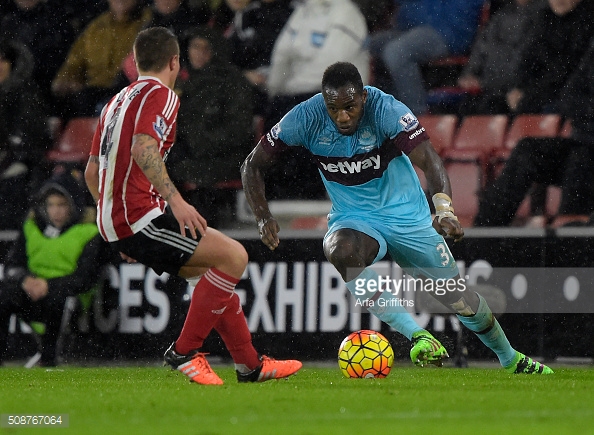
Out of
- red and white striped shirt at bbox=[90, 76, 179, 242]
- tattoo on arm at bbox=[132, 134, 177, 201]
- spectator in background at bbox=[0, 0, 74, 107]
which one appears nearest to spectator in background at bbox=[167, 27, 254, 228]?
spectator in background at bbox=[0, 0, 74, 107]

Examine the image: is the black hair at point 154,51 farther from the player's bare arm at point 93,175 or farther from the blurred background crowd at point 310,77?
the blurred background crowd at point 310,77

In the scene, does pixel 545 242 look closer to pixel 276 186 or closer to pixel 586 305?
pixel 586 305

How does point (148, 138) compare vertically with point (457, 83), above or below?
below

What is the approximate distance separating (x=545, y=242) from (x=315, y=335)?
6.31 ft

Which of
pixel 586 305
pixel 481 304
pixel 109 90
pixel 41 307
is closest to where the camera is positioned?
pixel 481 304

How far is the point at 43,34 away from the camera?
11.3 m

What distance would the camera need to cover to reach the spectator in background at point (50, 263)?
906 centimetres

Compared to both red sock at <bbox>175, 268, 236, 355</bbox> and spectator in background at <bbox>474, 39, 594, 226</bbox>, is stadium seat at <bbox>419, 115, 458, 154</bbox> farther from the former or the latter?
red sock at <bbox>175, 268, 236, 355</bbox>

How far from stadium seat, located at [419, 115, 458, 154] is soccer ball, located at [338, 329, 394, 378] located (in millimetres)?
3583

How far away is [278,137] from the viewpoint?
6996mm

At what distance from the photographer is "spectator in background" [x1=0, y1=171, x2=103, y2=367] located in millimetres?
9062

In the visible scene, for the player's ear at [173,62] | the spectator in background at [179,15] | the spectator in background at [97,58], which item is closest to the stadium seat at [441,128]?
the spectator in background at [179,15]

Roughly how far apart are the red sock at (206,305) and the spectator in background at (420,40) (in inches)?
173

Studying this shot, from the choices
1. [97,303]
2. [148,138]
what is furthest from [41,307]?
[148,138]
